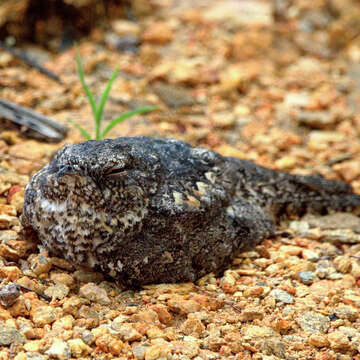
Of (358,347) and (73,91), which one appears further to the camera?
(73,91)

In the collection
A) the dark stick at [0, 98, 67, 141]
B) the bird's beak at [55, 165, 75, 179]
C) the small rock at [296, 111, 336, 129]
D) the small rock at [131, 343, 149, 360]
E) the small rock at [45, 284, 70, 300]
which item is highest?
the small rock at [296, 111, 336, 129]

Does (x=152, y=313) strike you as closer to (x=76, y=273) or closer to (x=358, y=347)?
(x=76, y=273)

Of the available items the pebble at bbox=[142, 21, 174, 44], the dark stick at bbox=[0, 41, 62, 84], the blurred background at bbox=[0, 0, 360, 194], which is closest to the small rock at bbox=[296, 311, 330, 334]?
the blurred background at bbox=[0, 0, 360, 194]

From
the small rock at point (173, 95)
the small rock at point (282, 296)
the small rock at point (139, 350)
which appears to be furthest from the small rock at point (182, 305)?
the small rock at point (173, 95)

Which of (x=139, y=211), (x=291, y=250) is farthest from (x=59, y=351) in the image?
(x=291, y=250)

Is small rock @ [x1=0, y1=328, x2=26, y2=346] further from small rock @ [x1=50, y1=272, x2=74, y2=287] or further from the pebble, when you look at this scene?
the pebble

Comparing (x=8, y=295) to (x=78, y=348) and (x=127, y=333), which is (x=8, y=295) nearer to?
(x=78, y=348)

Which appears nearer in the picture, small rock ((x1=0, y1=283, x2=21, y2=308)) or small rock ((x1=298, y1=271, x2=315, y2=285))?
small rock ((x1=0, y1=283, x2=21, y2=308))

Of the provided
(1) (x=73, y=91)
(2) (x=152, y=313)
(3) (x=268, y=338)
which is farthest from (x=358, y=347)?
(1) (x=73, y=91)
